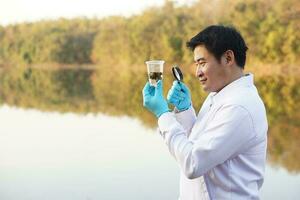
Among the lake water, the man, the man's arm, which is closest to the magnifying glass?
the man

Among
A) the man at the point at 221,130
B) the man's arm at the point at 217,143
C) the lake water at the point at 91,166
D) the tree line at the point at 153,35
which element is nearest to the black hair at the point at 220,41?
the man at the point at 221,130

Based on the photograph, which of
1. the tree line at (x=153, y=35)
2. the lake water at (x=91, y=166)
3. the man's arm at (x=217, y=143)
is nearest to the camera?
the man's arm at (x=217, y=143)

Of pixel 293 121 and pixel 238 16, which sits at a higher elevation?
pixel 238 16

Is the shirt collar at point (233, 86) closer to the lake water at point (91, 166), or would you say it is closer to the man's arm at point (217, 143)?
the man's arm at point (217, 143)

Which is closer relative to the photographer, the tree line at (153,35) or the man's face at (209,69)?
the man's face at (209,69)

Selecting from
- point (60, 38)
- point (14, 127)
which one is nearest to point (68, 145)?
point (14, 127)

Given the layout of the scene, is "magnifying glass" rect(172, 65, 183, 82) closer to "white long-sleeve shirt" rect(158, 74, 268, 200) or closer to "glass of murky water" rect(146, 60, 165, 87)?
"glass of murky water" rect(146, 60, 165, 87)

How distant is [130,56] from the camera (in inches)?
1232

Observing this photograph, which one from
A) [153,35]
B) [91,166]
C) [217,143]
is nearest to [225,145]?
[217,143]

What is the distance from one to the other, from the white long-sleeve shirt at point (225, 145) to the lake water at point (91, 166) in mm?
3052

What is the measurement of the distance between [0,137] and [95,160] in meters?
2.45

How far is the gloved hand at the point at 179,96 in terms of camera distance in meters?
1.44

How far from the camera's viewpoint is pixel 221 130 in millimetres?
1161

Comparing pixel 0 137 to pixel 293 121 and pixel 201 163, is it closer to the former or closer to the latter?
pixel 293 121
